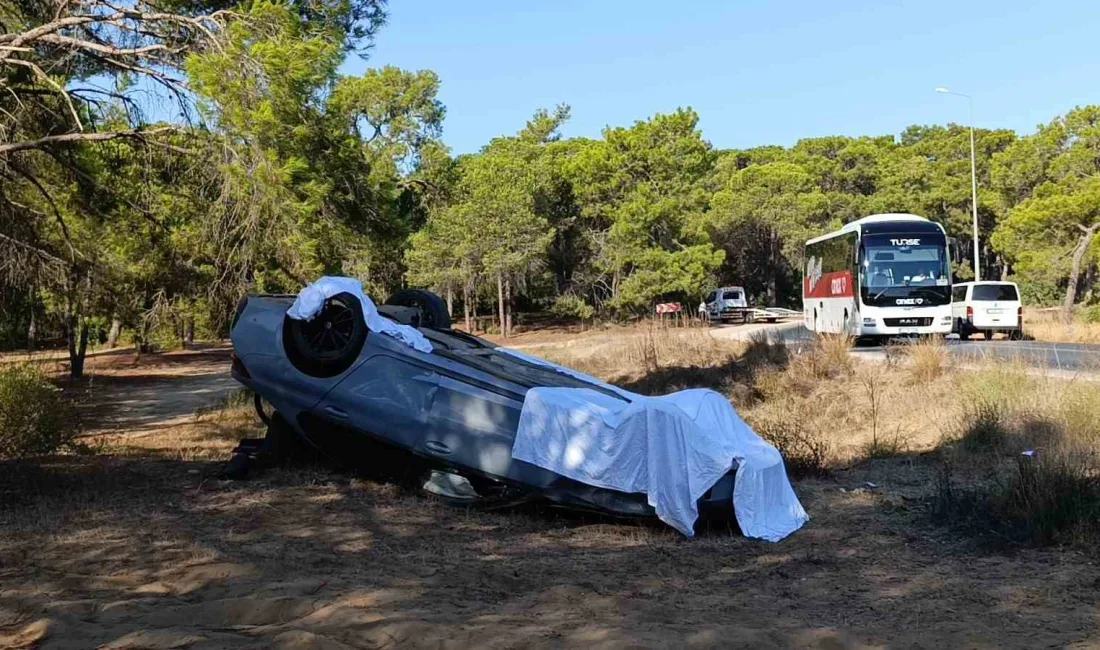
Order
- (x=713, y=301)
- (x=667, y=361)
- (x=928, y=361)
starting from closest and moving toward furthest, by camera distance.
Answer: (x=928, y=361), (x=667, y=361), (x=713, y=301)

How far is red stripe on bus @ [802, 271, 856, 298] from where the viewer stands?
26.0m

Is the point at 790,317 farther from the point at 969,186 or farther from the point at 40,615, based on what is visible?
the point at 40,615

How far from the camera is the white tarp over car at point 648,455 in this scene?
258 inches

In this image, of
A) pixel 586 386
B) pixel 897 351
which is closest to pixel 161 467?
pixel 586 386

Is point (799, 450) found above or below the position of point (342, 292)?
below

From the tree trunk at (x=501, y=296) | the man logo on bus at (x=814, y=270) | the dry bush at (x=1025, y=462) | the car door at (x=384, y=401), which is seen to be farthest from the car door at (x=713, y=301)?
the car door at (x=384, y=401)

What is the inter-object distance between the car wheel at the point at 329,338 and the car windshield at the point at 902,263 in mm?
20081

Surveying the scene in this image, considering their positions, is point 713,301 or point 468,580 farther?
point 713,301

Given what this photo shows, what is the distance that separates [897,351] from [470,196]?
28163 mm

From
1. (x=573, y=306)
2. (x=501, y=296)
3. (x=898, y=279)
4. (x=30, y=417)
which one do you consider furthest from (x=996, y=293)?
(x=30, y=417)

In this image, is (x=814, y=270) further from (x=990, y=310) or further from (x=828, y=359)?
(x=828, y=359)

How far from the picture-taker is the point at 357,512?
23.4 ft

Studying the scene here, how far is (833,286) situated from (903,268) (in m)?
3.07

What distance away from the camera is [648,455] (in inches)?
258
